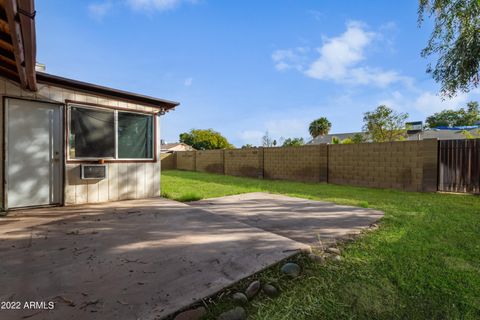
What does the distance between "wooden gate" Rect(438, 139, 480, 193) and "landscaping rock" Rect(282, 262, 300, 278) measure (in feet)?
22.9

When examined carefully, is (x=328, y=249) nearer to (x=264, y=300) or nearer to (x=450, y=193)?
(x=264, y=300)

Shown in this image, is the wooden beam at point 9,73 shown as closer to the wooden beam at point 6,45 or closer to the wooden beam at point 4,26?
the wooden beam at point 6,45

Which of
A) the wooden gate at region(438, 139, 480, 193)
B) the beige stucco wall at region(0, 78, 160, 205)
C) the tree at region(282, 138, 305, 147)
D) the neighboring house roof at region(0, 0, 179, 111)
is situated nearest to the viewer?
the neighboring house roof at region(0, 0, 179, 111)

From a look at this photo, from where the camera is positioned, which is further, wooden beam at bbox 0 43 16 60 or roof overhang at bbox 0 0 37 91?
wooden beam at bbox 0 43 16 60

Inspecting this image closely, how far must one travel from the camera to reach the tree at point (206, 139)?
38250mm

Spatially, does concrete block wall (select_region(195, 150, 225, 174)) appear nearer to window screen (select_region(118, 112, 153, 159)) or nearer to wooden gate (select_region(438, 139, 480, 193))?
window screen (select_region(118, 112, 153, 159))

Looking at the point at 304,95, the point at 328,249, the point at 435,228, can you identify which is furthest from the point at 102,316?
the point at 304,95

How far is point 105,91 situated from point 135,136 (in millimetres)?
1101

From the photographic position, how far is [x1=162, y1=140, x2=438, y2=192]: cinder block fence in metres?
6.86

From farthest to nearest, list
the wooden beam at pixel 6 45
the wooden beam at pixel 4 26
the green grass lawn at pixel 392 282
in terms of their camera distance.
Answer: the wooden beam at pixel 6 45 → the wooden beam at pixel 4 26 → the green grass lawn at pixel 392 282

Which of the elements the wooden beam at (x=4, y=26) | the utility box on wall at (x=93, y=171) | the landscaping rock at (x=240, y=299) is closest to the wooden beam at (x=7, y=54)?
the wooden beam at (x=4, y=26)

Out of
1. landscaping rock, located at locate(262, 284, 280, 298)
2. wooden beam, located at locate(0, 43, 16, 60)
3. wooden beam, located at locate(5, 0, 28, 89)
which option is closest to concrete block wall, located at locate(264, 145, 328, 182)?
landscaping rock, located at locate(262, 284, 280, 298)

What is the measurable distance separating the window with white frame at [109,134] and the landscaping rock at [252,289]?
435 centimetres

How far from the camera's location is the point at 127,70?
9633mm
